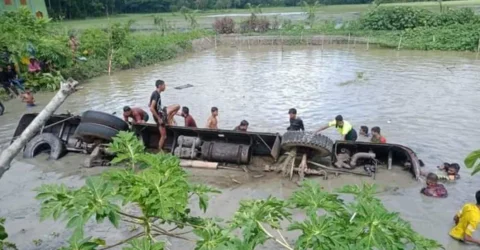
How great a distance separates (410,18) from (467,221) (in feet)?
104

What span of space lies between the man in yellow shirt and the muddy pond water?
15cm

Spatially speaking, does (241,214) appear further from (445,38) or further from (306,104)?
(445,38)

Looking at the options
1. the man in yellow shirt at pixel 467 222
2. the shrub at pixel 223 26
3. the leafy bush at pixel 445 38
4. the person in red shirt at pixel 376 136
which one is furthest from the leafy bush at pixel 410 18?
the man in yellow shirt at pixel 467 222

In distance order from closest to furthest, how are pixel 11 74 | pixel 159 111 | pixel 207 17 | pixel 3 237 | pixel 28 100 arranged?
pixel 3 237 → pixel 159 111 → pixel 28 100 → pixel 11 74 → pixel 207 17

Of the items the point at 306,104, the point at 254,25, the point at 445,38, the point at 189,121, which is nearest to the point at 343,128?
the point at 189,121

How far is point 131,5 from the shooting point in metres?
67.8

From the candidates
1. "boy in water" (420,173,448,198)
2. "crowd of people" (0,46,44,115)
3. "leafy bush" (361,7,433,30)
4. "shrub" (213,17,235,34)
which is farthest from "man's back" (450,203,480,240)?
"shrub" (213,17,235,34)

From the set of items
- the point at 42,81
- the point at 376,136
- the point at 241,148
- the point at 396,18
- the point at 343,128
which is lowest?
the point at 42,81

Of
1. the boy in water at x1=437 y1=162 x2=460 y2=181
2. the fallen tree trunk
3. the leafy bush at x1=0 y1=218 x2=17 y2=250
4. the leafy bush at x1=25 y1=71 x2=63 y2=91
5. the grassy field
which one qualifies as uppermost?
the fallen tree trunk

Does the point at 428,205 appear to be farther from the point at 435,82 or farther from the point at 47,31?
the point at 47,31

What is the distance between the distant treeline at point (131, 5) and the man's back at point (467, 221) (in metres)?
43.4

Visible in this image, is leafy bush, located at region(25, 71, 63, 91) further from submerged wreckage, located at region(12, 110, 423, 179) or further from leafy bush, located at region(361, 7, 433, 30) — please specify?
leafy bush, located at region(361, 7, 433, 30)

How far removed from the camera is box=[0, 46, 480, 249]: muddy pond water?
833 centimetres

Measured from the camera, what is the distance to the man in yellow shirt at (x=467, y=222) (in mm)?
6504
